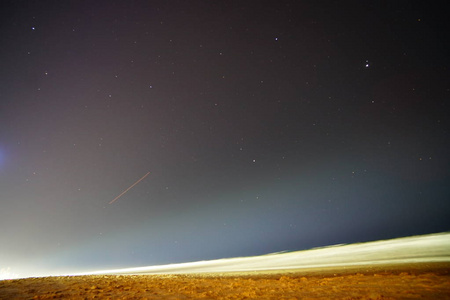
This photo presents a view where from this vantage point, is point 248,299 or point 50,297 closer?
point 248,299

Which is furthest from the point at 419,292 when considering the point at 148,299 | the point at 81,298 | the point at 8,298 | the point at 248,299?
the point at 8,298

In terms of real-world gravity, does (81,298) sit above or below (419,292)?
above

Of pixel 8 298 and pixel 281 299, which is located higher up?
pixel 8 298

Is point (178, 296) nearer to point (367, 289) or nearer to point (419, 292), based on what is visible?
point (367, 289)

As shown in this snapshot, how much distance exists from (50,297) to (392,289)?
34.7 ft

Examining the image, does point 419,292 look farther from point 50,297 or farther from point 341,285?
point 50,297

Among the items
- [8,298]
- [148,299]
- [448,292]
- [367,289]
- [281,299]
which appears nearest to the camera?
[448,292]

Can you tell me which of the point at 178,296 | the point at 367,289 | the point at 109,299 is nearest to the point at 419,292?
the point at 367,289

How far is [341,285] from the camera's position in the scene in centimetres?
759

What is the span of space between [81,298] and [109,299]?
38.1 inches

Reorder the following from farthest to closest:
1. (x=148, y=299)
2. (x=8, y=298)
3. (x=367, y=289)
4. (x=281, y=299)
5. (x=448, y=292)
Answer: (x=8, y=298) < (x=148, y=299) < (x=367, y=289) < (x=281, y=299) < (x=448, y=292)

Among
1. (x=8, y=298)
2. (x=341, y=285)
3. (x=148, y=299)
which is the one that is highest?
(x=8, y=298)

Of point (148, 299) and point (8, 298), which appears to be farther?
point (8, 298)

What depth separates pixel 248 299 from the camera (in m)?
6.47
